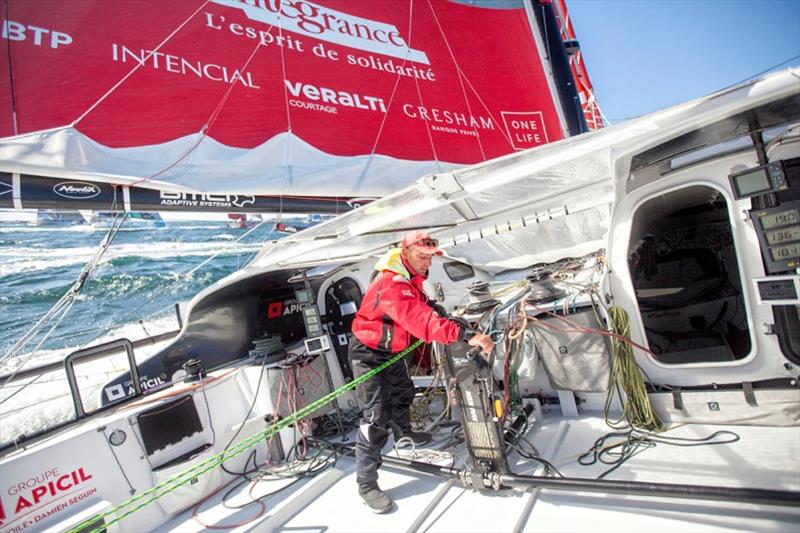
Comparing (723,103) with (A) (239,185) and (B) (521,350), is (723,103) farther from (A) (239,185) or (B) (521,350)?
(A) (239,185)

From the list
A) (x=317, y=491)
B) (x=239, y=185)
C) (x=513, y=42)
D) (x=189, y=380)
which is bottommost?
(x=317, y=491)

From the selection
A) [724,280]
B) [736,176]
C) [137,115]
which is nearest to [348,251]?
[137,115]

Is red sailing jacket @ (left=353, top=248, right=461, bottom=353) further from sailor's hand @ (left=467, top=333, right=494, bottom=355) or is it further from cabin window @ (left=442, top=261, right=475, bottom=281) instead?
cabin window @ (left=442, top=261, right=475, bottom=281)

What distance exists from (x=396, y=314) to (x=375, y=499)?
3.75ft

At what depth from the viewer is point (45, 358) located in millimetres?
6523

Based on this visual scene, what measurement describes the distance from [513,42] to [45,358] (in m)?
8.42

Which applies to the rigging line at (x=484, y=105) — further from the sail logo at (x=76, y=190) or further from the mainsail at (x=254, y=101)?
the sail logo at (x=76, y=190)

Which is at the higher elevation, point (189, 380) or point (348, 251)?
point (348, 251)

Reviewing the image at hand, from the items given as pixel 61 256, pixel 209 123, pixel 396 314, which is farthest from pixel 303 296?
pixel 61 256

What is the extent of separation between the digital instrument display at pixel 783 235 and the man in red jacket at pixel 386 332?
1521 millimetres

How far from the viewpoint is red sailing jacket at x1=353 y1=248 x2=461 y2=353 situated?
87.2 inches

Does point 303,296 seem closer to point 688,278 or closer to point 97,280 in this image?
point 688,278

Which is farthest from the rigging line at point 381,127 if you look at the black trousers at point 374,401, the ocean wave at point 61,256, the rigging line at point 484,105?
the ocean wave at point 61,256

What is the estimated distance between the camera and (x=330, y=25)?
3182 millimetres
